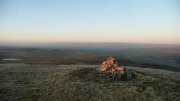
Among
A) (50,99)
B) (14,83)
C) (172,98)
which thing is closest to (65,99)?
(50,99)

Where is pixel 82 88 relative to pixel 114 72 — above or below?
below

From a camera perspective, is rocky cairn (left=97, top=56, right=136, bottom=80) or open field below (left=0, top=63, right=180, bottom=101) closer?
open field below (left=0, top=63, right=180, bottom=101)

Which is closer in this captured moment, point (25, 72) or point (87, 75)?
point (87, 75)

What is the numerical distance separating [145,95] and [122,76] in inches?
288

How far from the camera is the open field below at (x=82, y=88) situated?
30266mm

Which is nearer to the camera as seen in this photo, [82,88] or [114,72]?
Answer: [82,88]

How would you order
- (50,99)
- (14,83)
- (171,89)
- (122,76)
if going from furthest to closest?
(122,76), (14,83), (171,89), (50,99)

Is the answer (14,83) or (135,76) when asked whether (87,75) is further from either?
(14,83)

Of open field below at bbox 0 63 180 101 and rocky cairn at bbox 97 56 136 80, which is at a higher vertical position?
rocky cairn at bbox 97 56 136 80

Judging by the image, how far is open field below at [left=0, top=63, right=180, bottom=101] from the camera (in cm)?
3027

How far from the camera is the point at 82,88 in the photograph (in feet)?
107

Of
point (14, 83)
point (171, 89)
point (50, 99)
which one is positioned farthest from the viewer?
point (14, 83)

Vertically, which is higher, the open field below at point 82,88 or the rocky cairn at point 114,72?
the rocky cairn at point 114,72

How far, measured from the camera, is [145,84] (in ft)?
113
